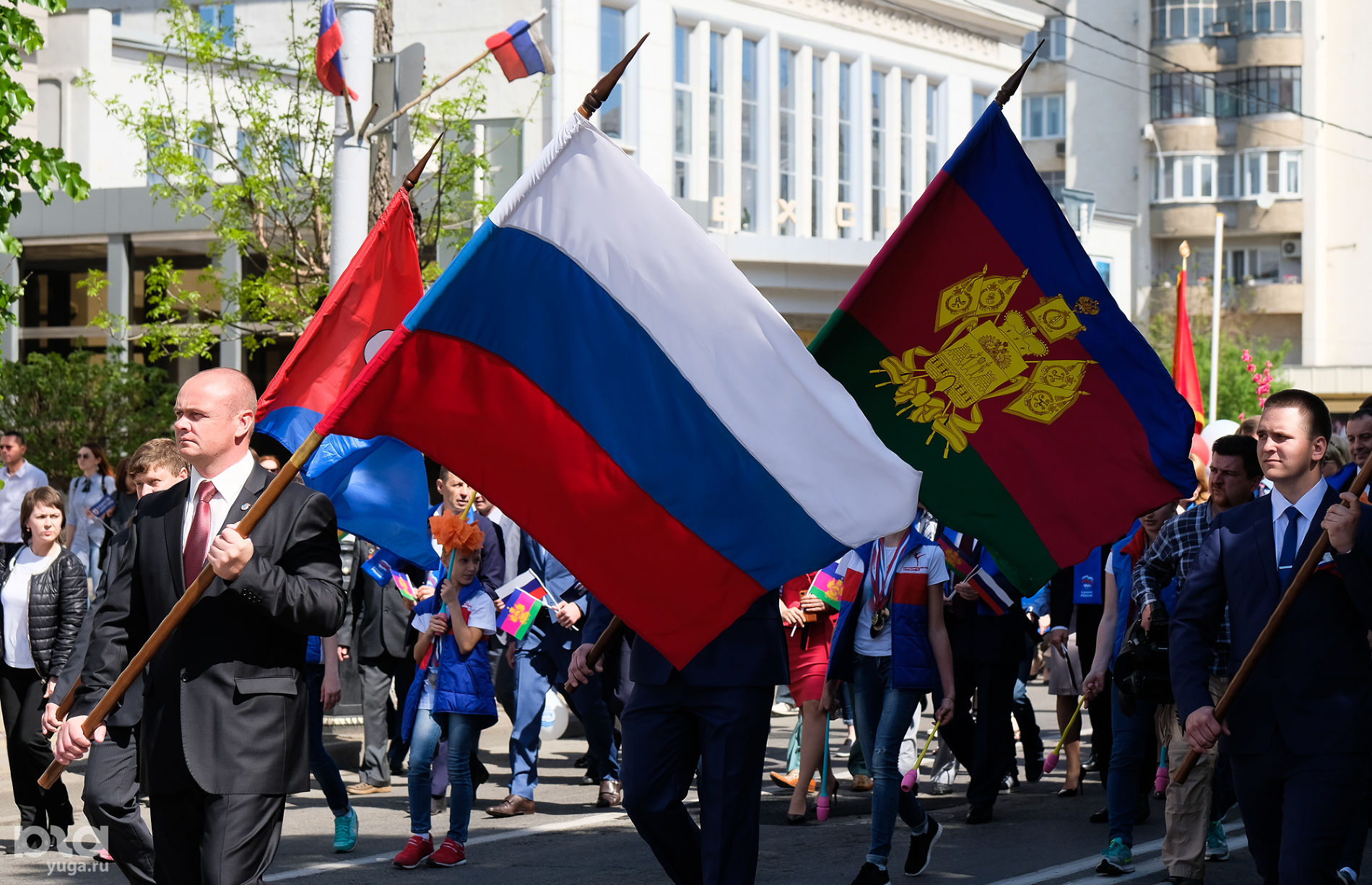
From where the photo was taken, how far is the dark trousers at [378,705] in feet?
36.8

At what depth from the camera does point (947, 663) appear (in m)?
8.49

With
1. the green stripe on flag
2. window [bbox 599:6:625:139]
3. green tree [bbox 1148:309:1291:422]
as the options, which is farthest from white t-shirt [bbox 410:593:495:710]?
green tree [bbox 1148:309:1291:422]

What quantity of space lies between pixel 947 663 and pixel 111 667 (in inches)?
170

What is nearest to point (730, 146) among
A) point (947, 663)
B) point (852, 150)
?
point (852, 150)

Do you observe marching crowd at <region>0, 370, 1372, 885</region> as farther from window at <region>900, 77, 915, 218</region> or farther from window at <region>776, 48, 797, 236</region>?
window at <region>900, 77, 915, 218</region>

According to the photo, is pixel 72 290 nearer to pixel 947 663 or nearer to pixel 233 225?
pixel 233 225

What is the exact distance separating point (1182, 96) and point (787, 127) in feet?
121

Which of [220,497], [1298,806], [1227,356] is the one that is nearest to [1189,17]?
[1227,356]

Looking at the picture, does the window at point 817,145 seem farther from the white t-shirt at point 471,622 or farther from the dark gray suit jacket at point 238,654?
the dark gray suit jacket at point 238,654

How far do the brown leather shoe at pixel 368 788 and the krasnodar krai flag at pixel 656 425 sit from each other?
593 centimetres

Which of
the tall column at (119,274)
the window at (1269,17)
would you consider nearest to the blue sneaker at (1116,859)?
the tall column at (119,274)

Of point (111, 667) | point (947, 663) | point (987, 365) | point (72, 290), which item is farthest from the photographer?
point (72, 290)

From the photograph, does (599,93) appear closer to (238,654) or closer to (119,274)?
(238,654)

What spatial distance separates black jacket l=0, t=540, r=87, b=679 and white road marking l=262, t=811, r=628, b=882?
1.67m
